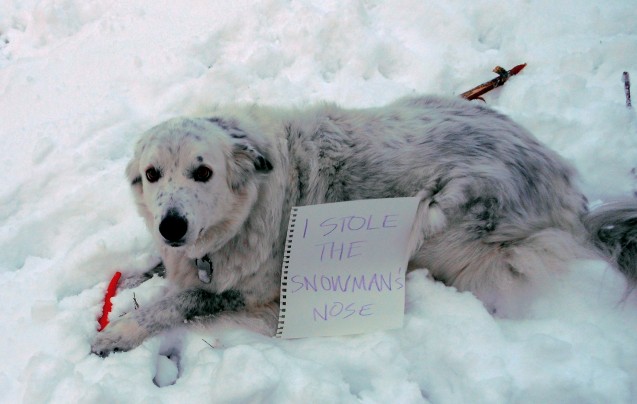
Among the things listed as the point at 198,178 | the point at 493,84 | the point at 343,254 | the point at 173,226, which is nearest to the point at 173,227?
the point at 173,226

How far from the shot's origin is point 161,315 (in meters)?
2.17

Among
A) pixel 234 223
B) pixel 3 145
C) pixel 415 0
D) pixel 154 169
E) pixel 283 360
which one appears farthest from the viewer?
pixel 415 0

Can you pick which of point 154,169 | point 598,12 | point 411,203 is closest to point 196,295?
point 154,169

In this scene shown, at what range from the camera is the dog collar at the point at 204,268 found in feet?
7.52

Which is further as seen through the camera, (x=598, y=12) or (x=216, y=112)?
(x=598, y=12)

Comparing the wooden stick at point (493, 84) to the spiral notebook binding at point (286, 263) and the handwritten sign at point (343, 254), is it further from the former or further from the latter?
the spiral notebook binding at point (286, 263)

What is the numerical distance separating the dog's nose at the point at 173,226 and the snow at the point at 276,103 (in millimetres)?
462

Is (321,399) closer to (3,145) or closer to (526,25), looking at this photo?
(3,145)

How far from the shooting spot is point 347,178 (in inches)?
93.0

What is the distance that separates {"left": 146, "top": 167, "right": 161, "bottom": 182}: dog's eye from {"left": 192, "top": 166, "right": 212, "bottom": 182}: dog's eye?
0.15 metres

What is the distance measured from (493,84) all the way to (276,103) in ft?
5.01

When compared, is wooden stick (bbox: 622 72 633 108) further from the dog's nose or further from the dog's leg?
the dog's nose

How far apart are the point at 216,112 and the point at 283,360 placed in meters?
1.26

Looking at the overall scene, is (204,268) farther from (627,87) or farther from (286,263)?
(627,87)
